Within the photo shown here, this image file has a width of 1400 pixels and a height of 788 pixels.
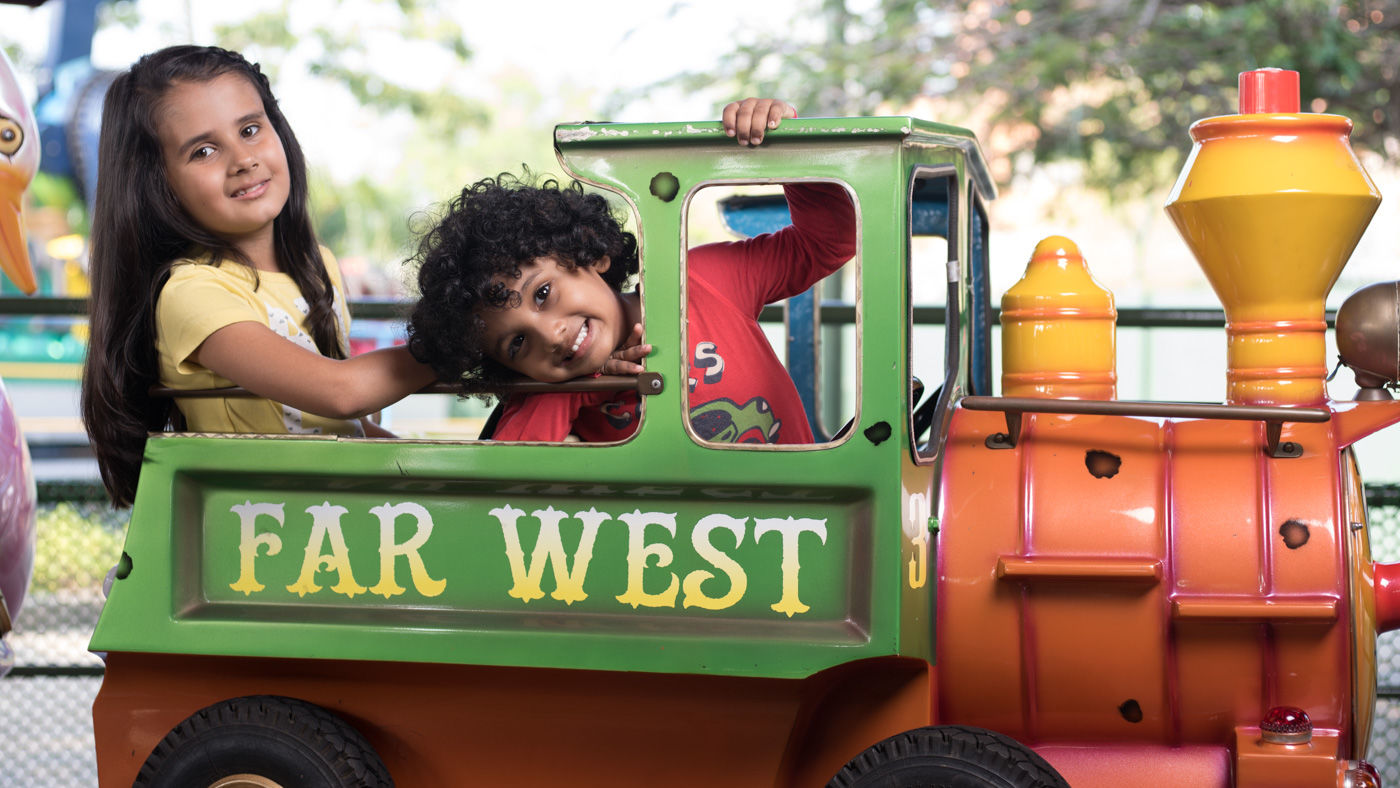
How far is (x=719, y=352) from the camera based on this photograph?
7.44 ft

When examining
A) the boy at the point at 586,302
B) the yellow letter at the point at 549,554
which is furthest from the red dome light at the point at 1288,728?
the yellow letter at the point at 549,554

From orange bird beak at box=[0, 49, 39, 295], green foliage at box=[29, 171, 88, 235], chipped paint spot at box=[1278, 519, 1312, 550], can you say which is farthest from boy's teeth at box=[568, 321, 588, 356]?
green foliage at box=[29, 171, 88, 235]

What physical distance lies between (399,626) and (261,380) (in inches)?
18.7

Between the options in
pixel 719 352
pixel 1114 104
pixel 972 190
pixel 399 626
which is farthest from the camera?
pixel 1114 104

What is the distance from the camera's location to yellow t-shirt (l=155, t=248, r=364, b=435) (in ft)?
7.38

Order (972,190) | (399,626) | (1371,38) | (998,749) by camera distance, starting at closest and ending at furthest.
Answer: (998,749) → (399,626) → (972,190) → (1371,38)

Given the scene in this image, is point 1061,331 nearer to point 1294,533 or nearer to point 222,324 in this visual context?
point 1294,533

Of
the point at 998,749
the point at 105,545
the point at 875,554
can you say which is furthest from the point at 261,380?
the point at 105,545

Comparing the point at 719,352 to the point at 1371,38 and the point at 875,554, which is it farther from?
the point at 1371,38

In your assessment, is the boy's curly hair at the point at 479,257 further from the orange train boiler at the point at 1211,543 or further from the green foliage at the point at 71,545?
the green foliage at the point at 71,545

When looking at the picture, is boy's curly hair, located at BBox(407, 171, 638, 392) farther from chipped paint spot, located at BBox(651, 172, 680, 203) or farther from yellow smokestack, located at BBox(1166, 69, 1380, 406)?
yellow smokestack, located at BBox(1166, 69, 1380, 406)

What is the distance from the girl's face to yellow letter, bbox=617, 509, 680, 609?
1040mm

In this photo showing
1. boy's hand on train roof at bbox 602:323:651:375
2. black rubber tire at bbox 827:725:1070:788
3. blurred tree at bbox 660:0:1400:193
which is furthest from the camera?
blurred tree at bbox 660:0:1400:193

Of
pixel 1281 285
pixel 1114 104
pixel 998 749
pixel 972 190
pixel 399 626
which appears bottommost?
pixel 998 749
